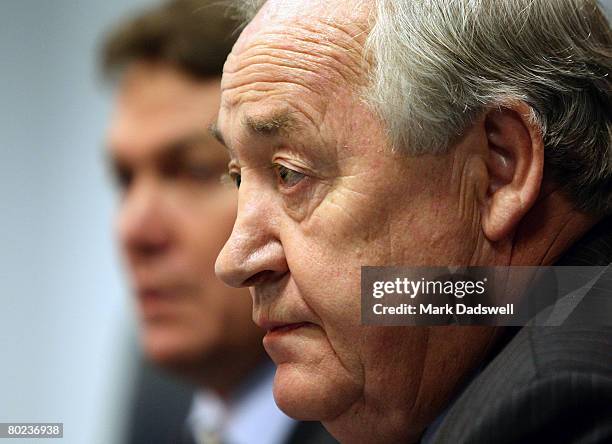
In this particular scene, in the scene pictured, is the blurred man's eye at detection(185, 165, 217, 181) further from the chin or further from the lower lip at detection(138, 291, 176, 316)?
the chin

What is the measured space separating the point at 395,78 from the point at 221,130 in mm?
287

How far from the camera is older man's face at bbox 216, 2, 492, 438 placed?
4.04ft

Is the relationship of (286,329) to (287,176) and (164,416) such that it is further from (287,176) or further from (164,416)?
(164,416)

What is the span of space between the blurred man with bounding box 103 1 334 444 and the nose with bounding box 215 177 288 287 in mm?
644

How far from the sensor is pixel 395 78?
121 cm

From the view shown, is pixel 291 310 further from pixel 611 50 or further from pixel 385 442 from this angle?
pixel 611 50

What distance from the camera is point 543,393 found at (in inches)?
41.5

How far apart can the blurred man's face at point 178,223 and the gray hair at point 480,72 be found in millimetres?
760

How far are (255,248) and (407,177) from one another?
0.23 m

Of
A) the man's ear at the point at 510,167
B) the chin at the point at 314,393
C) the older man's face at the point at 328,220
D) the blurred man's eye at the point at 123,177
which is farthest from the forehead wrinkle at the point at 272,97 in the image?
the blurred man's eye at the point at 123,177

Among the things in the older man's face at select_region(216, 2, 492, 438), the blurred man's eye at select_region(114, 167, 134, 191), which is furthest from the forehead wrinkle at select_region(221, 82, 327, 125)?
the blurred man's eye at select_region(114, 167, 134, 191)

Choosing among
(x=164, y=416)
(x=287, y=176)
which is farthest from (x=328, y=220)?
(x=164, y=416)

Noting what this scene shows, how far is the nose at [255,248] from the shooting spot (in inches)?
50.3

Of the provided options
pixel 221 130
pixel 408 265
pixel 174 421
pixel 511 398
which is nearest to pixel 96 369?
pixel 174 421
